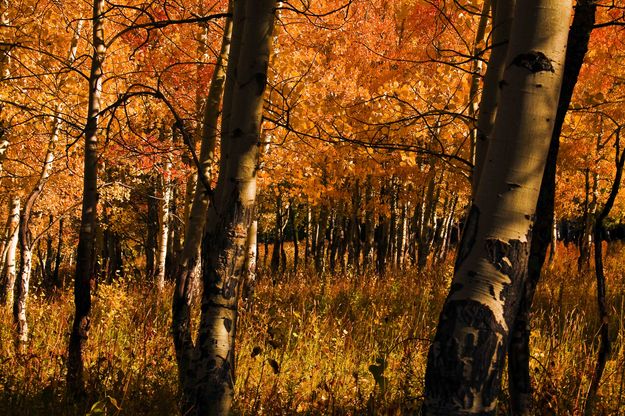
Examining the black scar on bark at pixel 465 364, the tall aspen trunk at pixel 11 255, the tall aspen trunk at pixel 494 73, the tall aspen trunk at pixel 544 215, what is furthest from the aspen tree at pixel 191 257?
the tall aspen trunk at pixel 11 255

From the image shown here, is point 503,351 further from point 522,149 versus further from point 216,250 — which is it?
point 216,250

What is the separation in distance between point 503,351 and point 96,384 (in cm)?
296

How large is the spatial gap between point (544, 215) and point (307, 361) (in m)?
2.82

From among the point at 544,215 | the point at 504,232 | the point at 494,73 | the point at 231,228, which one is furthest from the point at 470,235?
the point at 494,73

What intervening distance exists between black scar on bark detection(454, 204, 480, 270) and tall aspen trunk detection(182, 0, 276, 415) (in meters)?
1.22

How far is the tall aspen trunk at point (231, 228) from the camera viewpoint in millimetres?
2391

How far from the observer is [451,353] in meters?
1.39

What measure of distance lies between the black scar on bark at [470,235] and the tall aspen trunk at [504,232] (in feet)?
0.06

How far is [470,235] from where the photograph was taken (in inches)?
58.4

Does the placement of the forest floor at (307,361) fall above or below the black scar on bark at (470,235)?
below

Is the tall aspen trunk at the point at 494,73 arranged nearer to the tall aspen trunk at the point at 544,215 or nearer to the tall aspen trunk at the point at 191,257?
the tall aspen trunk at the point at 544,215

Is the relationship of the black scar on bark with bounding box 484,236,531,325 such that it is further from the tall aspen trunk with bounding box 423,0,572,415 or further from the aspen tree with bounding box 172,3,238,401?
the aspen tree with bounding box 172,3,238,401

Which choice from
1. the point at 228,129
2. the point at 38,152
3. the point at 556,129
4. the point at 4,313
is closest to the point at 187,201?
the point at 38,152

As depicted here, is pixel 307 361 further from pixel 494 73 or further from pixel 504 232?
pixel 504 232
